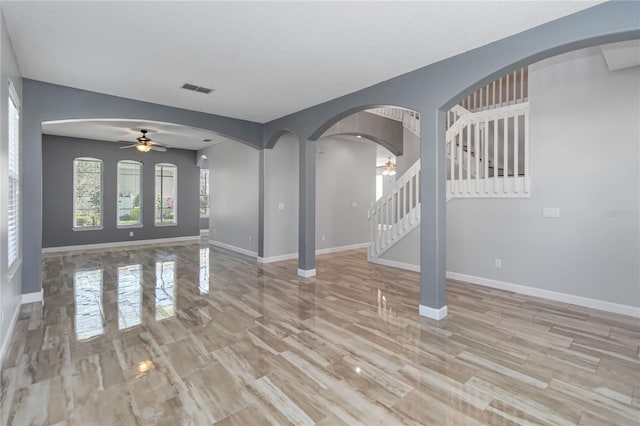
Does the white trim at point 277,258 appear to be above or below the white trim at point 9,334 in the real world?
above

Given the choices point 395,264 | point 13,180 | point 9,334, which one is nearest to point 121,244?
point 13,180

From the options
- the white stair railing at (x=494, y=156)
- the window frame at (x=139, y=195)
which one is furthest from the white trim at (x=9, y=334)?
the white stair railing at (x=494, y=156)

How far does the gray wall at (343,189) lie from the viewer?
7.91 meters

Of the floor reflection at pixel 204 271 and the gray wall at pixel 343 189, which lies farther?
the gray wall at pixel 343 189

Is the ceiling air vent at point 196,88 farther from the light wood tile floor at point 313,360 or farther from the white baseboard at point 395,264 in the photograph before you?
the white baseboard at point 395,264

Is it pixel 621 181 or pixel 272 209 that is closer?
pixel 621 181

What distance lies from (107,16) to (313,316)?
11.5ft

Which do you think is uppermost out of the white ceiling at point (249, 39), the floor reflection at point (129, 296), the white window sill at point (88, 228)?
the white ceiling at point (249, 39)

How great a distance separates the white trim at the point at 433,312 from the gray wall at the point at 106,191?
852 centimetres

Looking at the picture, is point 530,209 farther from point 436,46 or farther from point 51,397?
point 51,397

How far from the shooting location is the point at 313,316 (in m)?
3.68

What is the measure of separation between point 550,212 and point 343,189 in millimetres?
4802

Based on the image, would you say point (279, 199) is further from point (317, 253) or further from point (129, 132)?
point (129, 132)

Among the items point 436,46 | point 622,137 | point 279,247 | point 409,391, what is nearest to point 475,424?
point 409,391
